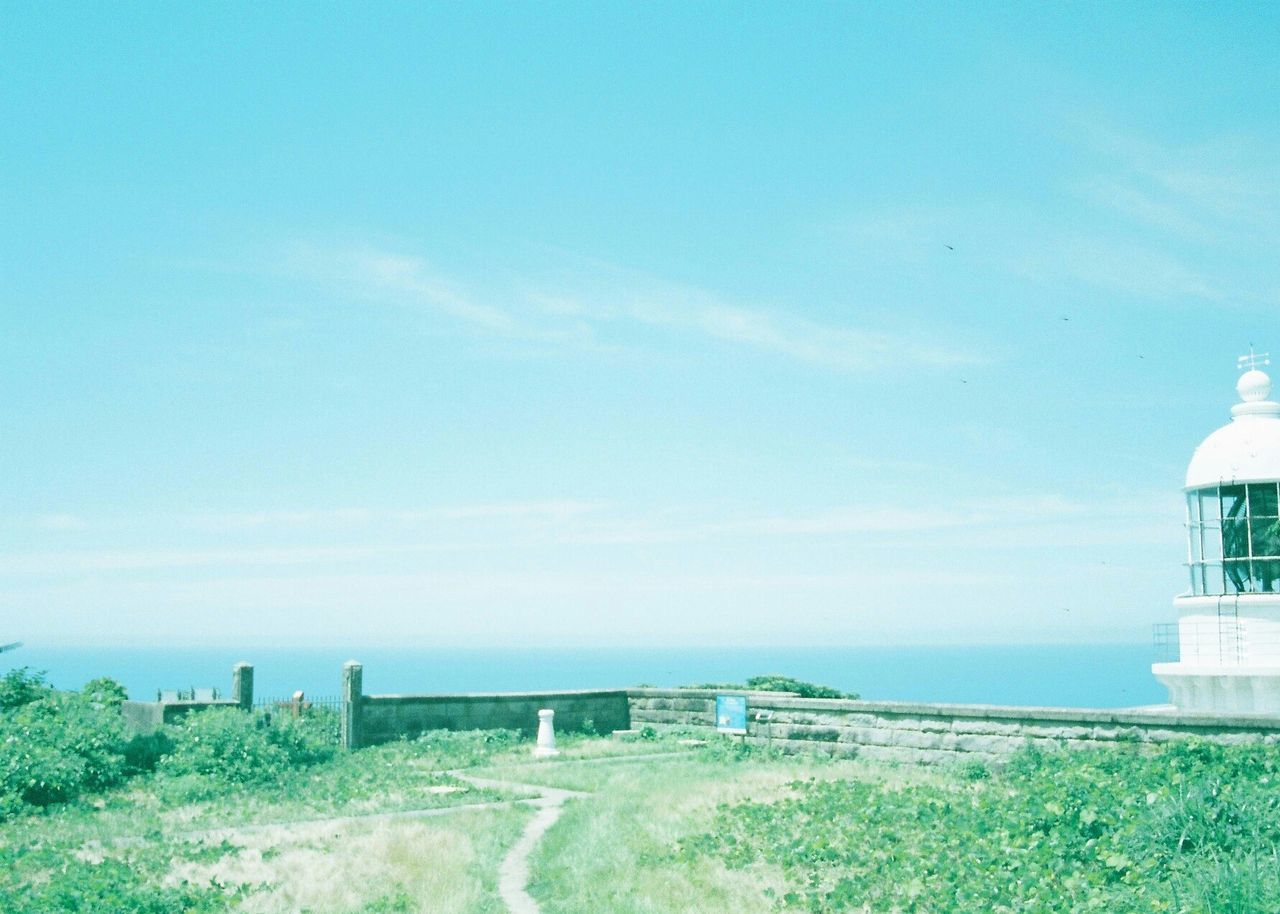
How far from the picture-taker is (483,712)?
24.7 m

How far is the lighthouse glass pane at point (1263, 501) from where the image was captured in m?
22.6

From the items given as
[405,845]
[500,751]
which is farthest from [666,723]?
[405,845]

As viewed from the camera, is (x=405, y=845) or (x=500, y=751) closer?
(x=405, y=845)

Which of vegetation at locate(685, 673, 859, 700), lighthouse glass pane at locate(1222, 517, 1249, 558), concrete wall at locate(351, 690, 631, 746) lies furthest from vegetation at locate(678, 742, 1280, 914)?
vegetation at locate(685, 673, 859, 700)

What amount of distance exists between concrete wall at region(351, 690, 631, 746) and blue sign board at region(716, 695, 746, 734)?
16.3ft

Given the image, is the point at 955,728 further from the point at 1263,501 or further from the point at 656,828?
the point at 1263,501

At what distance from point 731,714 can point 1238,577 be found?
35.1 ft

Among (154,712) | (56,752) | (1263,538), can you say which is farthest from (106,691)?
(1263,538)

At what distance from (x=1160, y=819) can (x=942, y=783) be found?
6135 millimetres

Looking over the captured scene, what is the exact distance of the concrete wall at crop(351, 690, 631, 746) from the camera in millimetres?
23281

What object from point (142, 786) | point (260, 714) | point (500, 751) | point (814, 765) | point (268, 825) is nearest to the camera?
point (268, 825)

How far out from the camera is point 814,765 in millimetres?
19469

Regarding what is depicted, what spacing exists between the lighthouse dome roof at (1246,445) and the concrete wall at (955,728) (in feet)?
27.4

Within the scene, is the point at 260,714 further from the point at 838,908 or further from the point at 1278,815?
the point at 1278,815
